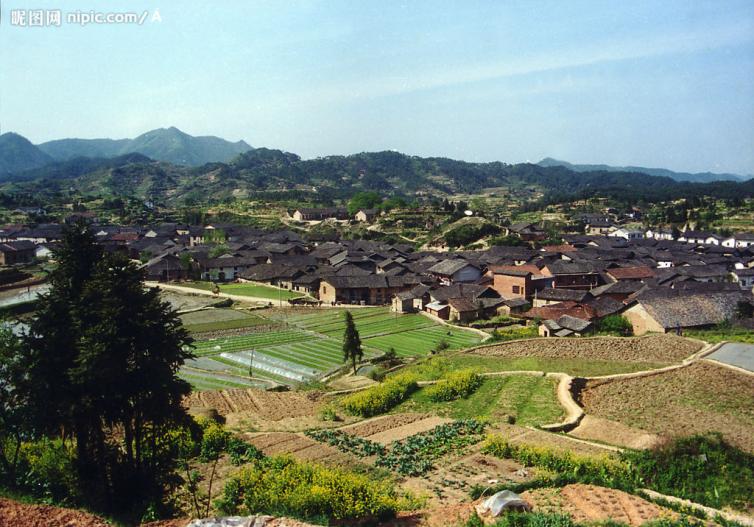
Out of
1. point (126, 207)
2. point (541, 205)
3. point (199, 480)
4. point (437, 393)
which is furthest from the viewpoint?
point (541, 205)

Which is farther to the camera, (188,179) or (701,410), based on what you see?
(188,179)

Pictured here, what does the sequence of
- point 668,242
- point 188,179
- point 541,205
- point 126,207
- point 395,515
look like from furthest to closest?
point 188,179
point 541,205
point 126,207
point 668,242
point 395,515

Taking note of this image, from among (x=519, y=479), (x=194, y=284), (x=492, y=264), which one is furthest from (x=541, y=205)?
(x=519, y=479)

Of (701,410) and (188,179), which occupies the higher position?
(188,179)

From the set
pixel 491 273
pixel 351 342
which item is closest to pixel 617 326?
pixel 351 342

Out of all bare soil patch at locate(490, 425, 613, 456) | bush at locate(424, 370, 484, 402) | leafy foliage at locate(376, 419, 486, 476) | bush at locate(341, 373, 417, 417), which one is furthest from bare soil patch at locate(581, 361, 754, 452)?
bush at locate(341, 373, 417, 417)

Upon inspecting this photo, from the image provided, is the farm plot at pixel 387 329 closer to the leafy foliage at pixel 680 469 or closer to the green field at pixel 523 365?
the green field at pixel 523 365

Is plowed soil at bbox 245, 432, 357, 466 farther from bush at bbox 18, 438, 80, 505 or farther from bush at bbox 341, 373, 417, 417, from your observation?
bush at bbox 18, 438, 80, 505

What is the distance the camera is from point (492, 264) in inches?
2114

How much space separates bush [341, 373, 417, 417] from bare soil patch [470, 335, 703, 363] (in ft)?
23.1

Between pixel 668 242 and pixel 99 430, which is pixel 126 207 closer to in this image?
pixel 668 242

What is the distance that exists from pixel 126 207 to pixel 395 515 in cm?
10700

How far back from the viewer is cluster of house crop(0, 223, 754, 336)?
33.8m

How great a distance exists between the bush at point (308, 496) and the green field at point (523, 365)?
40.4ft
